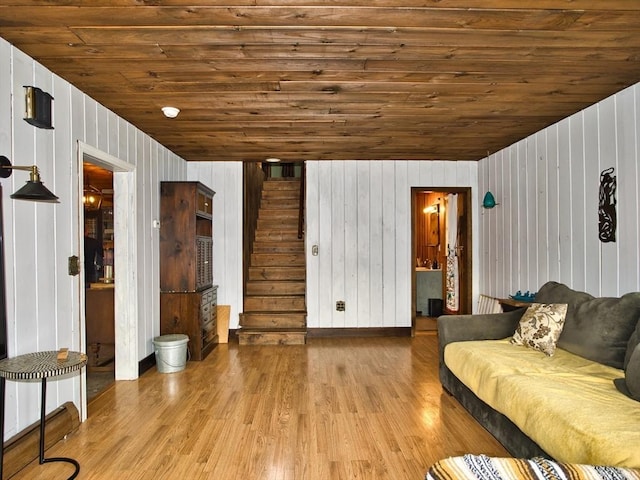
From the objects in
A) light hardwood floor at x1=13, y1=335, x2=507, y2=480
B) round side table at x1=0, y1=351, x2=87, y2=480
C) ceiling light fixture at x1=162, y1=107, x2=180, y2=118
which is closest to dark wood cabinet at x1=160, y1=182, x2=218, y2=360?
light hardwood floor at x1=13, y1=335, x2=507, y2=480

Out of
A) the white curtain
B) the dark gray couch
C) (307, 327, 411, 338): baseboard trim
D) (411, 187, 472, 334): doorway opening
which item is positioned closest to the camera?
the dark gray couch

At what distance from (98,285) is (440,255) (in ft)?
19.3

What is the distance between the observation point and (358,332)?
601 cm

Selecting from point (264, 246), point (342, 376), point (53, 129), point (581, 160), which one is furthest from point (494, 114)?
point (264, 246)

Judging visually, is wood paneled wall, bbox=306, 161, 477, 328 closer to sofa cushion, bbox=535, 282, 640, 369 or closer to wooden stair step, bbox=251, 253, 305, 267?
wooden stair step, bbox=251, 253, 305, 267

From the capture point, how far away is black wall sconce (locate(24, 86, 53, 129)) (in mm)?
2572

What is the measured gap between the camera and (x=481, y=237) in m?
6.02

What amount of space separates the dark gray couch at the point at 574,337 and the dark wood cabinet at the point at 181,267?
2.72 metres

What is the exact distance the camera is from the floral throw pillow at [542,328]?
317 centimetres

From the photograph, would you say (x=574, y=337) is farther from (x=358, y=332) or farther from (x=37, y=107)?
(x=37, y=107)

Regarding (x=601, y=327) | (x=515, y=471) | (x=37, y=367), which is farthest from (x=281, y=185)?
(x=515, y=471)

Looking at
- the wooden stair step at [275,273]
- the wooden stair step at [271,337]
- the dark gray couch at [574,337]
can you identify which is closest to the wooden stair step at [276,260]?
the wooden stair step at [275,273]

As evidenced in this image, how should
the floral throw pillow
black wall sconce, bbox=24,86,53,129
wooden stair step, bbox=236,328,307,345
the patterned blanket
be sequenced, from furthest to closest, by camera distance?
wooden stair step, bbox=236,328,307,345
the floral throw pillow
black wall sconce, bbox=24,86,53,129
the patterned blanket

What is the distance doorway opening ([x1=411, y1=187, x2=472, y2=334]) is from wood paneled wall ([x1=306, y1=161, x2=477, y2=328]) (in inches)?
7.7
